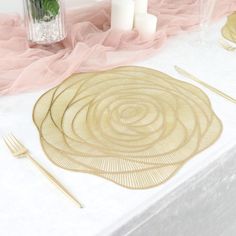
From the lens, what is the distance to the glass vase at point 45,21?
814 millimetres

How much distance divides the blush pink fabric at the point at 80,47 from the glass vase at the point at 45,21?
25 millimetres

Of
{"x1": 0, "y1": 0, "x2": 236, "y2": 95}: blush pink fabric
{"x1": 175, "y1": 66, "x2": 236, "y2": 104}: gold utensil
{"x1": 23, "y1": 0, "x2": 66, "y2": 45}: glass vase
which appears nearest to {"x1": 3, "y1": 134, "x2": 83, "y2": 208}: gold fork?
{"x1": 0, "y1": 0, "x2": 236, "y2": 95}: blush pink fabric

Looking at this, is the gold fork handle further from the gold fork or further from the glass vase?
the glass vase

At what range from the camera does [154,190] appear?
0.56 metres

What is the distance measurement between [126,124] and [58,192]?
0.65 feet

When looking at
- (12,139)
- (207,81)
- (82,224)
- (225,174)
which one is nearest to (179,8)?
(207,81)

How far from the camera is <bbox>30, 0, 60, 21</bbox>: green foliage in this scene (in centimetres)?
80

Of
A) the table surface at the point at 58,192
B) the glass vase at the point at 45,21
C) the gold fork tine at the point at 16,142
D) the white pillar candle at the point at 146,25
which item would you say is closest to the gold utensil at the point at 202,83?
the table surface at the point at 58,192

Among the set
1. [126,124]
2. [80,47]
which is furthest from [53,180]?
[80,47]

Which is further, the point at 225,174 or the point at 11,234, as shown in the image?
the point at 225,174

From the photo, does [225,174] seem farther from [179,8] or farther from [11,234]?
[179,8]

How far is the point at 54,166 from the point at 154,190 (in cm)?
16

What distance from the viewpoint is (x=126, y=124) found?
688 millimetres

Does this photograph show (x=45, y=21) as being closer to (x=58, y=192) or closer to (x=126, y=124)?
(x=126, y=124)
